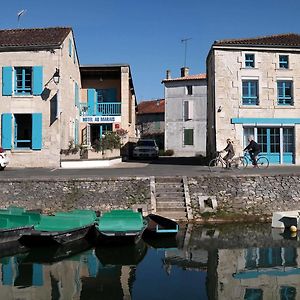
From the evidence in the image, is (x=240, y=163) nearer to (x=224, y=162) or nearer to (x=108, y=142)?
(x=224, y=162)

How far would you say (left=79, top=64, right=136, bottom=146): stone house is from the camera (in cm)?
2950

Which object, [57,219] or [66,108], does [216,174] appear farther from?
[66,108]

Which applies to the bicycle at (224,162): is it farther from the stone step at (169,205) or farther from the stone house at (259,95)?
the stone step at (169,205)

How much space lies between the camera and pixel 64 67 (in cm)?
2470

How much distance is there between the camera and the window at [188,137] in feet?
132

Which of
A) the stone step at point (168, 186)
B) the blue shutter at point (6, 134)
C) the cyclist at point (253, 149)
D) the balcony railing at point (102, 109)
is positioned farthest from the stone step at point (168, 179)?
the balcony railing at point (102, 109)

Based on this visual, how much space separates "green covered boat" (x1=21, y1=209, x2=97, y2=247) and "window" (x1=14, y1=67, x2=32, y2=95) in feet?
40.0

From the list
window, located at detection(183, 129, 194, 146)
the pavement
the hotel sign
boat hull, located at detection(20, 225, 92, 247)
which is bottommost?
boat hull, located at detection(20, 225, 92, 247)

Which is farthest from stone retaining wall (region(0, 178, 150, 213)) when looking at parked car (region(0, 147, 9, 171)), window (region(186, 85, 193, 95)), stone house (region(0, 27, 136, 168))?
window (region(186, 85, 193, 95))

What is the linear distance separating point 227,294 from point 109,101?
23460 mm

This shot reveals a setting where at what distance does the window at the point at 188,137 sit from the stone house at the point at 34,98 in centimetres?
1810

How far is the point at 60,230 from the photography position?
482 inches

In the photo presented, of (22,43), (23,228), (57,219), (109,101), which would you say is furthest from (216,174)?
(109,101)

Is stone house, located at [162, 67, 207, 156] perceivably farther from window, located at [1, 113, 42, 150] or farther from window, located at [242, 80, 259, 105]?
window, located at [1, 113, 42, 150]
